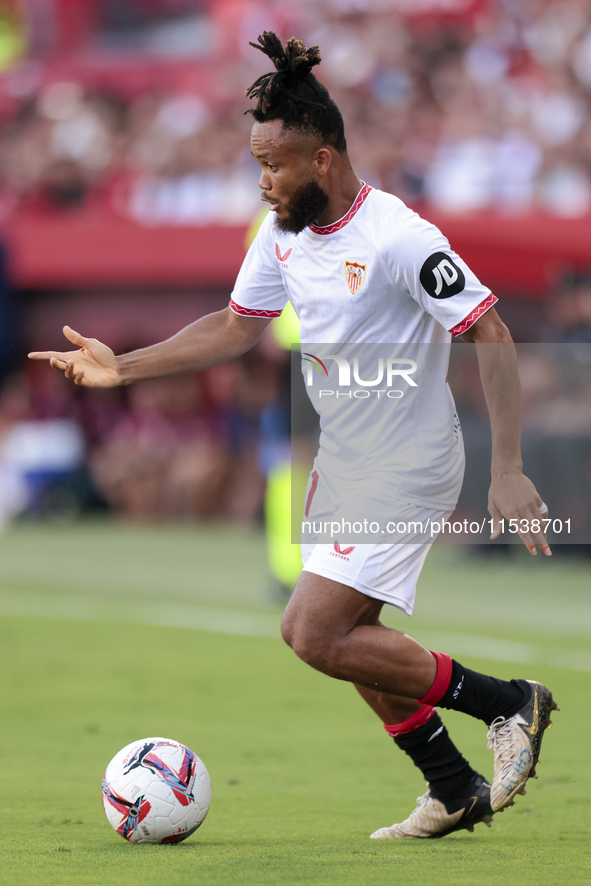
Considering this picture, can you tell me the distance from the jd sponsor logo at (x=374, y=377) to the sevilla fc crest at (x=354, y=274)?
24 centimetres

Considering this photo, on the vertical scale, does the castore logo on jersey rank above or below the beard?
below

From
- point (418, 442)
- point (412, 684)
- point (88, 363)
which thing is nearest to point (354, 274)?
point (418, 442)

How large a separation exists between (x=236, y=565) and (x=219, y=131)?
7392mm

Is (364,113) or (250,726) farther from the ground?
(364,113)

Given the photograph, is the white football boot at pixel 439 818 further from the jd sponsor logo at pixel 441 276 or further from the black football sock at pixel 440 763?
the jd sponsor logo at pixel 441 276

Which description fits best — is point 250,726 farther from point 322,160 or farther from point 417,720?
point 322,160

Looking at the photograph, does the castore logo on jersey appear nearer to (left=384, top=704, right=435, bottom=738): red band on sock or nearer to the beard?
the beard

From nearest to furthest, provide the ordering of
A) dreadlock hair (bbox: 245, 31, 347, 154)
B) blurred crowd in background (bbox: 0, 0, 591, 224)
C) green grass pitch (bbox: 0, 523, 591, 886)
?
green grass pitch (bbox: 0, 523, 591, 886) → dreadlock hair (bbox: 245, 31, 347, 154) → blurred crowd in background (bbox: 0, 0, 591, 224)

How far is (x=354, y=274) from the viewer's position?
12.9ft

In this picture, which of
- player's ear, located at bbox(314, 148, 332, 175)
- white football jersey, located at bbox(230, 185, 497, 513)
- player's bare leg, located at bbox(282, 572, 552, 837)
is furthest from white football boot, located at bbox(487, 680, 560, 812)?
player's ear, located at bbox(314, 148, 332, 175)

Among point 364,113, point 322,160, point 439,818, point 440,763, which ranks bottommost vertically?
point 439,818

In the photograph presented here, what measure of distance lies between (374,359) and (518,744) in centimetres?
127

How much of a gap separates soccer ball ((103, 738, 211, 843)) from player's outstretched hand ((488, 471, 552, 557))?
1212 millimetres

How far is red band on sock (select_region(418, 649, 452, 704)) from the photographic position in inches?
155
